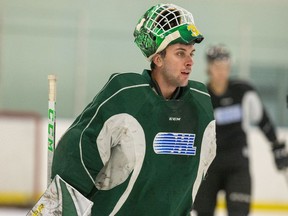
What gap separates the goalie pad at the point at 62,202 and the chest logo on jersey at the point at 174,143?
250 mm

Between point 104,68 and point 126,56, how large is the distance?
218 millimetres

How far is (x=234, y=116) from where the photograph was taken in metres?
5.26

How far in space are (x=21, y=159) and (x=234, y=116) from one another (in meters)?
2.61

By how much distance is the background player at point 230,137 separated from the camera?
199 inches

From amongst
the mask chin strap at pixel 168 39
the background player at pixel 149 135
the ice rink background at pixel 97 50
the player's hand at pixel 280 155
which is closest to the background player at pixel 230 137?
the player's hand at pixel 280 155

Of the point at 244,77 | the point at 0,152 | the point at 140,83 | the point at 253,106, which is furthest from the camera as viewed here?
the point at 244,77

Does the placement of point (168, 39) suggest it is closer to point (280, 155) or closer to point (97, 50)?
point (280, 155)

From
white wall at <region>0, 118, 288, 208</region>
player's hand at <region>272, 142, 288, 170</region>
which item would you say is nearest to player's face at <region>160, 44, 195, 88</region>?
player's hand at <region>272, 142, 288, 170</region>

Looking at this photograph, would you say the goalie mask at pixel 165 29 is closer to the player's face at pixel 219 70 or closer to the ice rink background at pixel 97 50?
the player's face at pixel 219 70

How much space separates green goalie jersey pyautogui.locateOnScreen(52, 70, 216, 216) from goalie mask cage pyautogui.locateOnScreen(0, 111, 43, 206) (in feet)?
15.9

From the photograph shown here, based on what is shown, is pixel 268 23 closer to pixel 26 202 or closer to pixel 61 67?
pixel 61 67

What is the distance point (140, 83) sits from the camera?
2.40 meters

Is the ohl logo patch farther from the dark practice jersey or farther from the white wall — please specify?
the white wall

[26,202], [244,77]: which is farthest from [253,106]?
[26,202]
